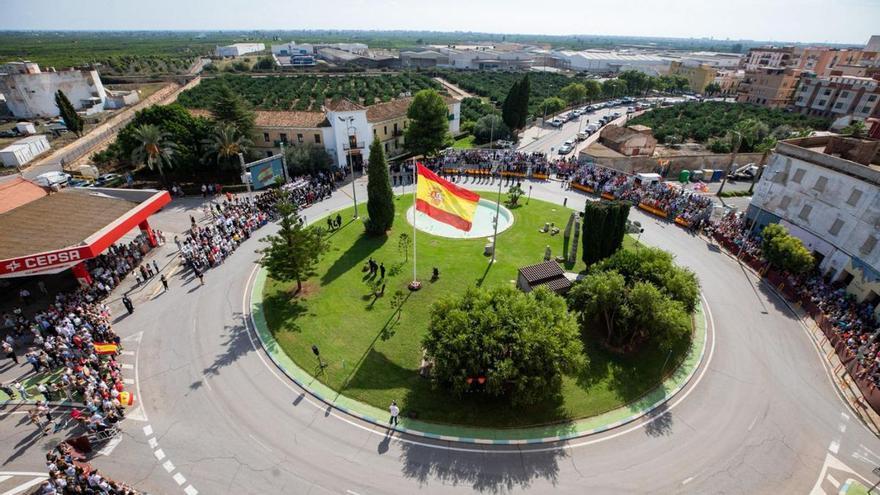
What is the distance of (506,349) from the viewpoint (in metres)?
18.3

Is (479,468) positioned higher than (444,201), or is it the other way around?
(444,201)

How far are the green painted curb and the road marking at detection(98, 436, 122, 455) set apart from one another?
7.42 m

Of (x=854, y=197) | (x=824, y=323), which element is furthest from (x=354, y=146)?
(x=854, y=197)

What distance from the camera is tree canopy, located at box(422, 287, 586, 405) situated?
59.4 feet

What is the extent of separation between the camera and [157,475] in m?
17.1

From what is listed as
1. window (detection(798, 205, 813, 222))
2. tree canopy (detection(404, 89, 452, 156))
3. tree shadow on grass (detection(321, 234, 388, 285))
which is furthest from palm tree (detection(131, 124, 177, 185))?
window (detection(798, 205, 813, 222))

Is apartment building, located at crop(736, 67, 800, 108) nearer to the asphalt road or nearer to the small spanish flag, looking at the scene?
the asphalt road

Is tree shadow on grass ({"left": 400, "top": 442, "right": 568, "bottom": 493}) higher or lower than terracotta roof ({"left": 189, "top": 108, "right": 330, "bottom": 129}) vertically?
lower

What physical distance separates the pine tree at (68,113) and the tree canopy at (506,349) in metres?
75.8

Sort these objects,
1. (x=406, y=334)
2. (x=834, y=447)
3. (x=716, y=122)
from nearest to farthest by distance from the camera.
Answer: (x=834, y=447) < (x=406, y=334) < (x=716, y=122)

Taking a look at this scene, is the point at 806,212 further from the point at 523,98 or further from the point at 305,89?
the point at 305,89

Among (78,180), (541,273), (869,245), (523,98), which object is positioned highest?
(523,98)

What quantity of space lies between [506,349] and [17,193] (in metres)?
42.1

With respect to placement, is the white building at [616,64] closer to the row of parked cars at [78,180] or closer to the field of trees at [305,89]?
the field of trees at [305,89]
